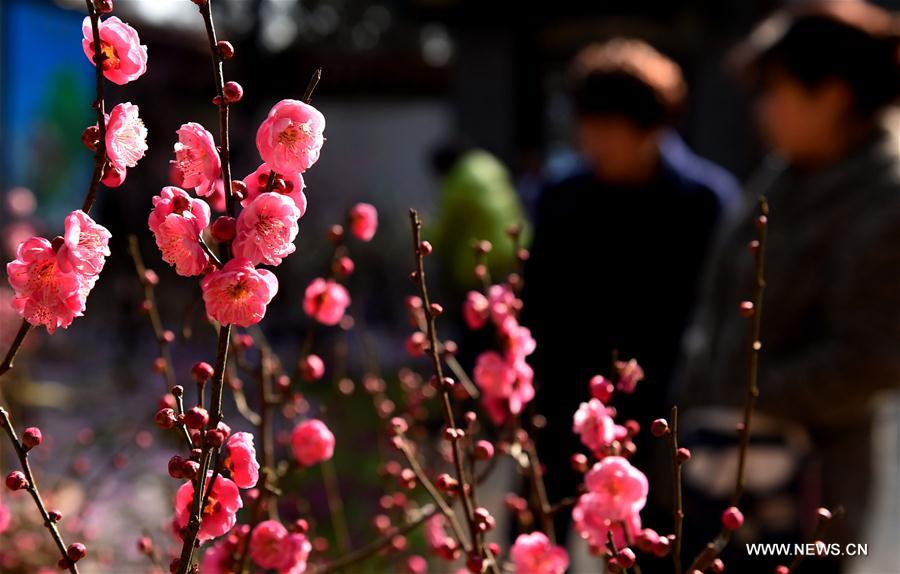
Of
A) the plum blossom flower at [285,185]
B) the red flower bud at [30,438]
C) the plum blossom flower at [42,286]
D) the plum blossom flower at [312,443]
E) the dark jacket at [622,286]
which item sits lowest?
the dark jacket at [622,286]

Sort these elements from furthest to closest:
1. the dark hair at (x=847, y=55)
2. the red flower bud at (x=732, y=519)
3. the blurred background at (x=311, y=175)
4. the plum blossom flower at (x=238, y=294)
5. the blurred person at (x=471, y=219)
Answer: the blurred person at (x=471, y=219)
the blurred background at (x=311, y=175)
the dark hair at (x=847, y=55)
the red flower bud at (x=732, y=519)
the plum blossom flower at (x=238, y=294)

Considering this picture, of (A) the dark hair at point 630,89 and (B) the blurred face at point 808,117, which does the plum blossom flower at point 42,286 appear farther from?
(A) the dark hair at point 630,89

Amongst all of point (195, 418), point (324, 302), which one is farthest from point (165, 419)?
point (324, 302)

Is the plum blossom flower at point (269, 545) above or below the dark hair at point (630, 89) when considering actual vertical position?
below

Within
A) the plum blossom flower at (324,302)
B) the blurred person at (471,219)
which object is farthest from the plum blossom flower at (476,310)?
the blurred person at (471,219)

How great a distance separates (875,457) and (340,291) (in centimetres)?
141

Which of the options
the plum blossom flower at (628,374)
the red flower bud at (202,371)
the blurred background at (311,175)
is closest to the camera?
the red flower bud at (202,371)

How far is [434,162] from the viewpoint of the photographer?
670cm

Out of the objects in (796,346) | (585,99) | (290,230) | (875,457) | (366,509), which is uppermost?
(290,230)

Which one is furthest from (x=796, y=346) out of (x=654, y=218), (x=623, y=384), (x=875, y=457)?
(x=623, y=384)

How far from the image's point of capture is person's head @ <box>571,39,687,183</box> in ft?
9.66

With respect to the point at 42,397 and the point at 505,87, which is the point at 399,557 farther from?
the point at 505,87

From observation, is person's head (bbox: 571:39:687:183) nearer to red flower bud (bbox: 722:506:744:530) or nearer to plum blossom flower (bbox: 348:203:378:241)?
plum blossom flower (bbox: 348:203:378:241)

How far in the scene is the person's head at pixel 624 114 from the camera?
295 cm
